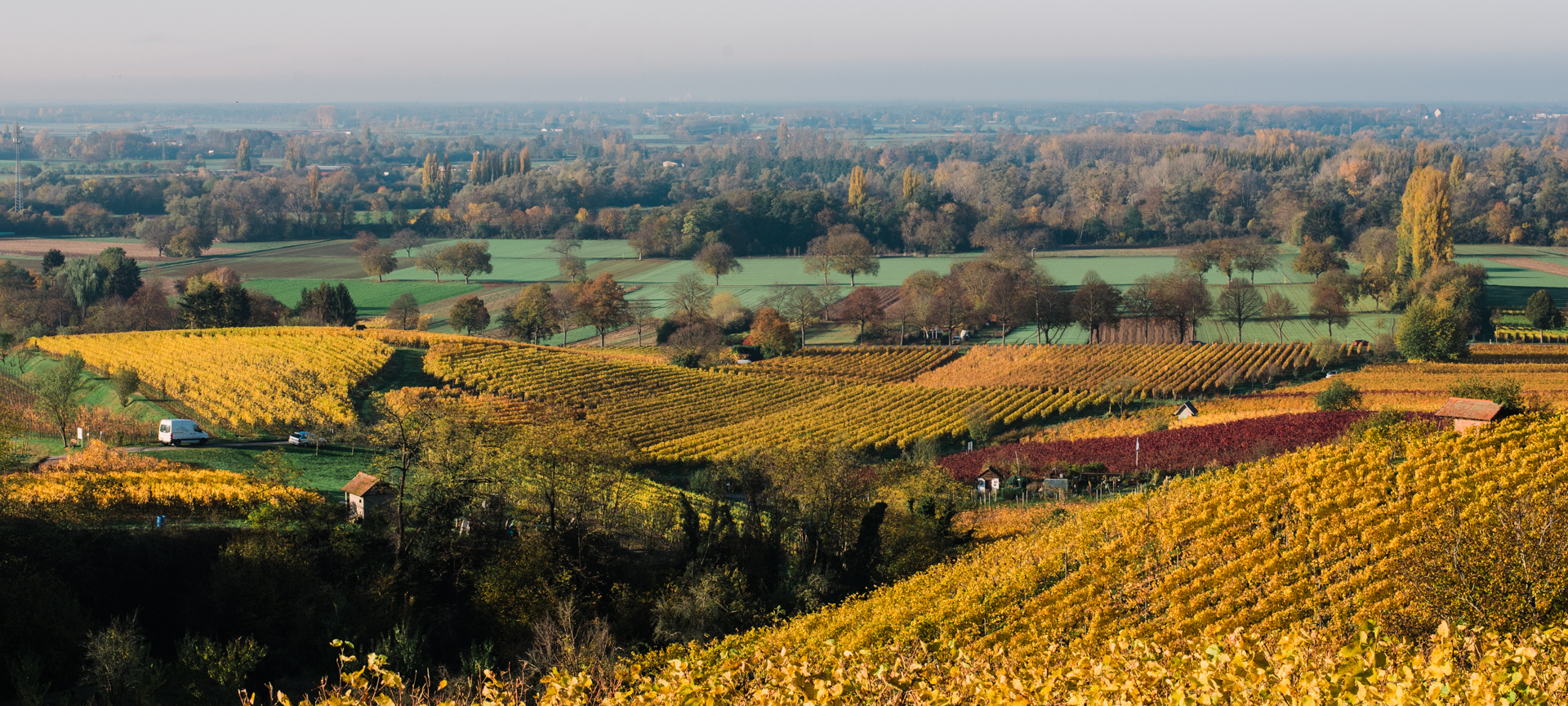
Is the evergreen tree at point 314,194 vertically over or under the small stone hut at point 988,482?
over

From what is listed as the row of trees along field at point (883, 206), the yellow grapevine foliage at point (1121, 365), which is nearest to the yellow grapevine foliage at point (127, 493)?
the yellow grapevine foliage at point (1121, 365)

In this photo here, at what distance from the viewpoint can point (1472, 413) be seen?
1033 inches

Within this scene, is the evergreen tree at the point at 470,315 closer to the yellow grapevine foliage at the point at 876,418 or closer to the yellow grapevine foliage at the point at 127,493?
the yellow grapevine foliage at the point at 876,418

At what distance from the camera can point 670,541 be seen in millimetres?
25297

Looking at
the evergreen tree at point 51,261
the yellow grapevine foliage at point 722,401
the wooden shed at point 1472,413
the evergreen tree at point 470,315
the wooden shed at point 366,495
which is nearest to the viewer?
the wooden shed at point 366,495

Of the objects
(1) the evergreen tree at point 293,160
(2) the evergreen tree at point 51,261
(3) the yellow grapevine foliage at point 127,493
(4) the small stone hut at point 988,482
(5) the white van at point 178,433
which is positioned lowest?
(4) the small stone hut at point 988,482

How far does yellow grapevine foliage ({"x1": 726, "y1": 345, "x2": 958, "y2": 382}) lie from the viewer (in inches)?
1992

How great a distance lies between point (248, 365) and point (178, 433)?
454 inches

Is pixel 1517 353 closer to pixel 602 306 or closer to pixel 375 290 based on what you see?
pixel 602 306

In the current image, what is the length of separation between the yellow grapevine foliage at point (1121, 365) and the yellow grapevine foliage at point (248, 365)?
2420 cm

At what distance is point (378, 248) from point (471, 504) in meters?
70.4

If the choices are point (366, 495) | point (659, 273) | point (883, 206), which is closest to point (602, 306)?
point (659, 273)

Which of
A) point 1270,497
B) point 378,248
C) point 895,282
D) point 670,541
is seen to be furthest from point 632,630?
point 378,248

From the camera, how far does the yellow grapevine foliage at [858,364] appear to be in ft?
166
